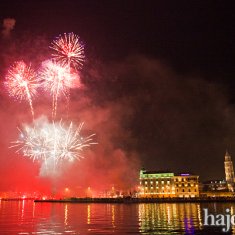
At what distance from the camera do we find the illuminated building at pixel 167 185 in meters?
130

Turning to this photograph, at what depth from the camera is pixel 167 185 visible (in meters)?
131

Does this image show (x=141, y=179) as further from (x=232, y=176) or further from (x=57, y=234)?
(x=57, y=234)

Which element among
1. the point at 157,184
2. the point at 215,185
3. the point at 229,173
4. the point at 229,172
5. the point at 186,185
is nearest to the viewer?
the point at 186,185

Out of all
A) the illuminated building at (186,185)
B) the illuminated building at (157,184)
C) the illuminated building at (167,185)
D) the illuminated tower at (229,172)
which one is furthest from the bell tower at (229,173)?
the illuminated building at (157,184)

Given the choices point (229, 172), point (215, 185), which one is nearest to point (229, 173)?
point (229, 172)

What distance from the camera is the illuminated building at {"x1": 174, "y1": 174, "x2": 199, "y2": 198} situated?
424 feet

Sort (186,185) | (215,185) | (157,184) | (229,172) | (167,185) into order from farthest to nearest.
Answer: (215,185) < (229,172) < (157,184) < (167,185) < (186,185)

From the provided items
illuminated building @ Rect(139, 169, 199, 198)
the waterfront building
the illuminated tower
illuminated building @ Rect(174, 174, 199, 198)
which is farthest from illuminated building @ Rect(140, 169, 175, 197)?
the illuminated tower

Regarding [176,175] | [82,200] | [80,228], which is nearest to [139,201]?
[82,200]

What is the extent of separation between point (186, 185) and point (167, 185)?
7738 mm

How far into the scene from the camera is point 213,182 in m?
176

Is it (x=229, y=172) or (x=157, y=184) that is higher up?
(x=229, y=172)

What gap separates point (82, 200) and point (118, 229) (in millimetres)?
92489

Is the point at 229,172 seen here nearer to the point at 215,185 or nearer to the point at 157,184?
the point at 215,185
